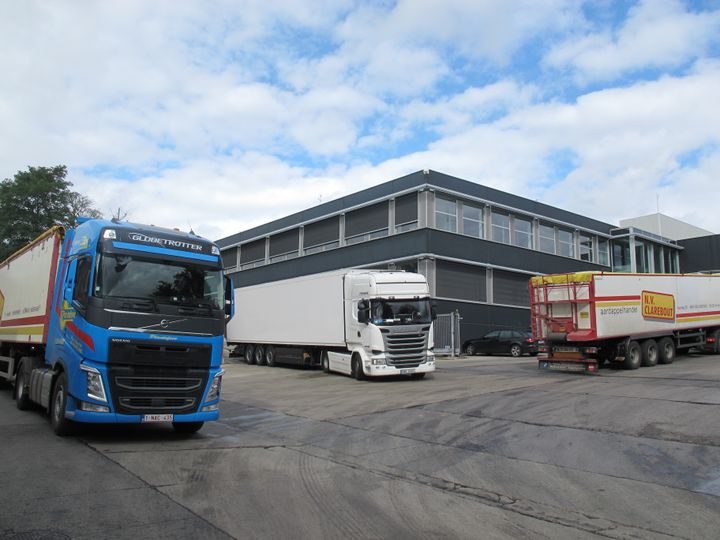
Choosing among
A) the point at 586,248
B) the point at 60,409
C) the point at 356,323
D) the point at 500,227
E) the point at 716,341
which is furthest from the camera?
the point at 586,248

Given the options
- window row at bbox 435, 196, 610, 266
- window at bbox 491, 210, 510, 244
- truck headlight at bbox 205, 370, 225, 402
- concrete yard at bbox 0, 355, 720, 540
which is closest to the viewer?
concrete yard at bbox 0, 355, 720, 540

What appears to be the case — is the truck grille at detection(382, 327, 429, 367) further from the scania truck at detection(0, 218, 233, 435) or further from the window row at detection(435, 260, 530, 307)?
the window row at detection(435, 260, 530, 307)

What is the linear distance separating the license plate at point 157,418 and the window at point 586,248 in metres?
36.9

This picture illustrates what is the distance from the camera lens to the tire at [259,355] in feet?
84.4

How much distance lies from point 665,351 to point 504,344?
998 cm

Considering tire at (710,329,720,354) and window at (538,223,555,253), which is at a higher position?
window at (538,223,555,253)

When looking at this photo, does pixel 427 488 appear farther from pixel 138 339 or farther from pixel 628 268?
pixel 628 268

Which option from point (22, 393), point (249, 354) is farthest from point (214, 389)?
point (249, 354)

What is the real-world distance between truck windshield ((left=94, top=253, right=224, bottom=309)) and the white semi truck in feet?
27.9

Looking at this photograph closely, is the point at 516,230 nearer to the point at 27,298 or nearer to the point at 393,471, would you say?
the point at 27,298

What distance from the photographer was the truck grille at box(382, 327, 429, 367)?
17.2 m

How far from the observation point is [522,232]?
3594 cm

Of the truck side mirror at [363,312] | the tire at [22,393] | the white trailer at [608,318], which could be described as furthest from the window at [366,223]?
the tire at [22,393]

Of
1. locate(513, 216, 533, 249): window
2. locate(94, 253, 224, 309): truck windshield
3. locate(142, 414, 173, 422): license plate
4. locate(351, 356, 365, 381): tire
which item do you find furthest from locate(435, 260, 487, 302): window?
locate(142, 414, 173, 422): license plate
